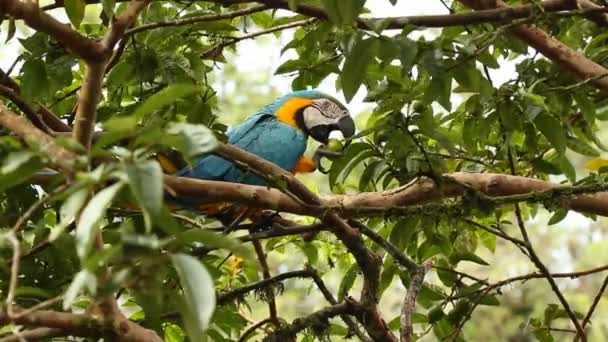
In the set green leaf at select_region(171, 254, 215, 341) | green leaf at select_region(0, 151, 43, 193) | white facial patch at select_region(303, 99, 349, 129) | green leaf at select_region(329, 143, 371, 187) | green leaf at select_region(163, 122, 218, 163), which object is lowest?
green leaf at select_region(171, 254, 215, 341)

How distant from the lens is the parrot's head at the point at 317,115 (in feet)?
7.85

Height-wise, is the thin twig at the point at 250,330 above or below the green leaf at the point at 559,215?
below

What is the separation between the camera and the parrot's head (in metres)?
2.39

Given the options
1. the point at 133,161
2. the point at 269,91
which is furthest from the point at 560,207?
the point at 269,91

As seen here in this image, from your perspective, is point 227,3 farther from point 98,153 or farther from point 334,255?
point 98,153

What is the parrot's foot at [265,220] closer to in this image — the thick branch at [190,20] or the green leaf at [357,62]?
the thick branch at [190,20]

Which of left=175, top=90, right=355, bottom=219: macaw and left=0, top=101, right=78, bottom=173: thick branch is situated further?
left=175, top=90, right=355, bottom=219: macaw

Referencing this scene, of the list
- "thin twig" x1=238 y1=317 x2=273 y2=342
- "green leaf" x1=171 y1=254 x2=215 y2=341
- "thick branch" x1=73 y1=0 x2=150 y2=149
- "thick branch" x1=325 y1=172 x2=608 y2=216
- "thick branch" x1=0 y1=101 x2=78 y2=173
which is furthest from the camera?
"thin twig" x1=238 y1=317 x2=273 y2=342

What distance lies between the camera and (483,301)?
1638 mm

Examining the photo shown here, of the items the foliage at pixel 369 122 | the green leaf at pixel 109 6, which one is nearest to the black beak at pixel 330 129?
the foliage at pixel 369 122

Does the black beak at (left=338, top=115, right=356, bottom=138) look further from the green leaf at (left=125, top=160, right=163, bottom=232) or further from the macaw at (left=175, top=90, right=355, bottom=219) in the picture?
the green leaf at (left=125, top=160, right=163, bottom=232)

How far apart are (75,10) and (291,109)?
1.11 m

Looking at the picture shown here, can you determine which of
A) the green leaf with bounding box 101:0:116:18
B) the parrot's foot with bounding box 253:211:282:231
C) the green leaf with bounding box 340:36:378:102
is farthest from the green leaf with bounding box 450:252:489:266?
the green leaf with bounding box 101:0:116:18

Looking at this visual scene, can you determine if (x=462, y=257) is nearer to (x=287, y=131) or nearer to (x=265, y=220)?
(x=265, y=220)
